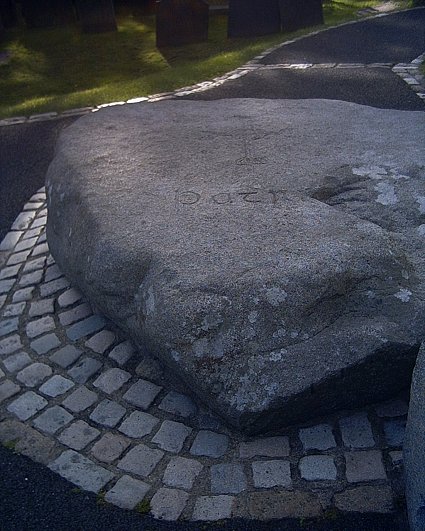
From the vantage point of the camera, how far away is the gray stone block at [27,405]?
10.0 ft

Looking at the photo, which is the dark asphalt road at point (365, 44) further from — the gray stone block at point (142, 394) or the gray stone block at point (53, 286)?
the gray stone block at point (142, 394)

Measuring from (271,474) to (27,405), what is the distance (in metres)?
1.24

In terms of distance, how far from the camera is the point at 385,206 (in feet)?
10.8

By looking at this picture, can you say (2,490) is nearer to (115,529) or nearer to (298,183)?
(115,529)

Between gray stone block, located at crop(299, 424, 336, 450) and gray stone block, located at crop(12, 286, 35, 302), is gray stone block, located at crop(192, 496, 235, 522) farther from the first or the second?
gray stone block, located at crop(12, 286, 35, 302)

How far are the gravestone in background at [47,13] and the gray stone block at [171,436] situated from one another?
36.9 feet

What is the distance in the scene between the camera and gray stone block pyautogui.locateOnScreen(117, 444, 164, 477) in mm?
2727

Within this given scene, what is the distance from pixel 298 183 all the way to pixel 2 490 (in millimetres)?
2101

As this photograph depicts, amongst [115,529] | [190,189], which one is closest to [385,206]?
[190,189]

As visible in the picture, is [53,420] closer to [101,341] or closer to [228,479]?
[101,341]

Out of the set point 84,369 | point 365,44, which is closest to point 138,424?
point 84,369

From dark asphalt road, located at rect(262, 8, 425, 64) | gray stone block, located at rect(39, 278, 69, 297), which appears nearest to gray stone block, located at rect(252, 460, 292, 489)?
gray stone block, located at rect(39, 278, 69, 297)

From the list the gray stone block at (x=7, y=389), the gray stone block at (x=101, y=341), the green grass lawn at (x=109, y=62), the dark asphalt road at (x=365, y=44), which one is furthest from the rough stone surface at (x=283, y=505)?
the dark asphalt road at (x=365, y=44)

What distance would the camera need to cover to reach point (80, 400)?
311cm
